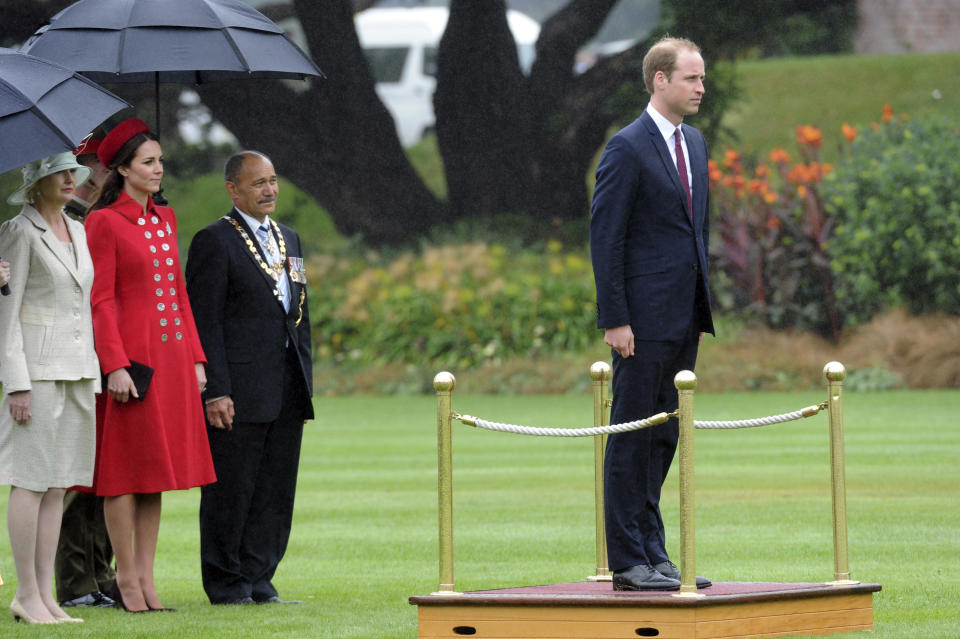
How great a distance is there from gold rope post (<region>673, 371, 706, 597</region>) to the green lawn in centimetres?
93

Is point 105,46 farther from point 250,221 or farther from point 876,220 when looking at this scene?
point 876,220

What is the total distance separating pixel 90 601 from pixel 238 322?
139 cm

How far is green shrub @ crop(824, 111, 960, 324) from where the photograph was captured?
2153cm

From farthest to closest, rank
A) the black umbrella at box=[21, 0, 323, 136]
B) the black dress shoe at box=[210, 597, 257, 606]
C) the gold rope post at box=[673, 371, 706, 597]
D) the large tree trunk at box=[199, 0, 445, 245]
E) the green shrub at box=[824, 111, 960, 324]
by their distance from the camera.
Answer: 1. the large tree trunk at box=[199, 0, 445, 245]
2. the green shrub at box=[824, 111, 960, 324]
3. the black dress shoe at box=[210, 597, 257, 606]
4. the black umbrella at box=[21, 0, 323, 136]
5. the gold rope post at box=[673, 371, 706, 597]

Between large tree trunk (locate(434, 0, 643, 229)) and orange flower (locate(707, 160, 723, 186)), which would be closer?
orange flower (locate(707, 160, 723, 186))

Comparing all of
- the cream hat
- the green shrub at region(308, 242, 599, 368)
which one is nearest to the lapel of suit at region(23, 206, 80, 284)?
the cream hat

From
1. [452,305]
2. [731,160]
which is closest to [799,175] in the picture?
[731,160]

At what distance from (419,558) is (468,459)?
5435mm

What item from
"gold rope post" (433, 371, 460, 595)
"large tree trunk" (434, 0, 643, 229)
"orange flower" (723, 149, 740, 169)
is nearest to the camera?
"gold rope post" (433, 371, 460, 595)

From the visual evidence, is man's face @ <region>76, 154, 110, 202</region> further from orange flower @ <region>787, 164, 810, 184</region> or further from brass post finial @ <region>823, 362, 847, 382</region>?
orange flower @ <region>787, 164, 810, 184</region>

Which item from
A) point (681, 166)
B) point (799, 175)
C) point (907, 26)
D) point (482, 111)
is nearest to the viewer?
point (681, 166)

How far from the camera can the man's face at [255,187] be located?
815cm

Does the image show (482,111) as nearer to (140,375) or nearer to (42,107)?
(140,375)

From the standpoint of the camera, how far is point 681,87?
6742 millimetres
